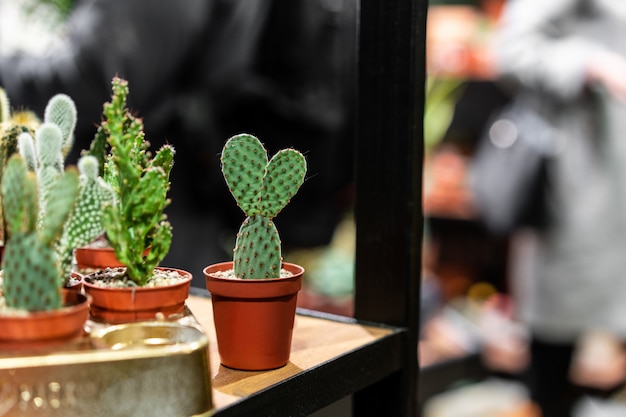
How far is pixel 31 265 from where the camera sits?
0.73m

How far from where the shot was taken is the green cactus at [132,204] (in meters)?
0.82

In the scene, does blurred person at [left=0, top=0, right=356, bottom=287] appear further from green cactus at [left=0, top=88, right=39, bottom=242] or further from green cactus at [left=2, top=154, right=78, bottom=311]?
green cactus at [left=2, top=154, right=78, bottom=311]

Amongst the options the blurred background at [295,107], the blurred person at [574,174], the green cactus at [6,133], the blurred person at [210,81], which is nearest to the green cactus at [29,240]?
the green cactus at [6,133]

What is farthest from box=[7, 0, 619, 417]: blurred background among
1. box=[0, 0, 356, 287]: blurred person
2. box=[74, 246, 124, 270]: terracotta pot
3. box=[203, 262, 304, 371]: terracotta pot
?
box=[203, 262, 304, 371]: terracotta pot

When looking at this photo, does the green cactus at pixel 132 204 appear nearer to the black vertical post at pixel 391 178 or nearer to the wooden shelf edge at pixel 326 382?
the wooden shelf edge at pixel 326 382

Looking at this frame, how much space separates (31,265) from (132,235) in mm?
148

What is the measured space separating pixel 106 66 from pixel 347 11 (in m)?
0.88

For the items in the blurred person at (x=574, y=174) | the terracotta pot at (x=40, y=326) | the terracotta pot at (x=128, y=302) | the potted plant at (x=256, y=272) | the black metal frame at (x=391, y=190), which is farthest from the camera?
the blurred person at (x=574, y=174)

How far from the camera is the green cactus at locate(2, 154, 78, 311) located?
28.5 inches

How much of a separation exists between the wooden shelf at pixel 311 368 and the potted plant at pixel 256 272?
1.2 inches

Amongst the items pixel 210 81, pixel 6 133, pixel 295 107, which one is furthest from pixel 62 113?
pixel 295 107

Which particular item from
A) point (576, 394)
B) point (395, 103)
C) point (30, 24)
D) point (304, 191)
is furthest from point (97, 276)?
point (576, 394)

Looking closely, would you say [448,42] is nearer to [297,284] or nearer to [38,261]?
[297,284]

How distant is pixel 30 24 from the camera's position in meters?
2.13
